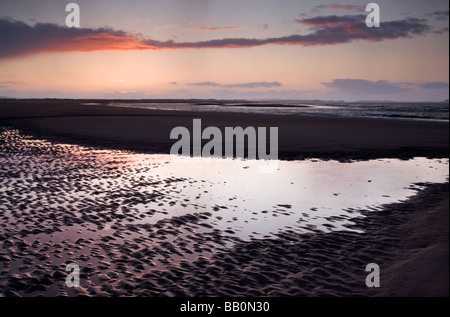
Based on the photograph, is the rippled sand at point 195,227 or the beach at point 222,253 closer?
the beach at point 222,253

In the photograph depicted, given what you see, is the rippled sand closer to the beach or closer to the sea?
the beach

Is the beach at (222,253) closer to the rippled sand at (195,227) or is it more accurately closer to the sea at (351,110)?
the rippled sand at (195,227)

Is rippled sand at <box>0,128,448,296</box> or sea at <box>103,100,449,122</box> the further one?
sea at <box>103,100,449,122</box>

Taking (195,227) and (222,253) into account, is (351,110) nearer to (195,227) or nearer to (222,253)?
(195,227)

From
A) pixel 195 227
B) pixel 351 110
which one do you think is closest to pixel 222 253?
pixel 195 227

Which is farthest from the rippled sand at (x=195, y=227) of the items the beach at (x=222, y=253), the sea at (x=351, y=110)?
the sea at (x=351, y=110)

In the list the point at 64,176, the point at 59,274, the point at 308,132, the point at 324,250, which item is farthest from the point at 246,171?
the point at 308,132

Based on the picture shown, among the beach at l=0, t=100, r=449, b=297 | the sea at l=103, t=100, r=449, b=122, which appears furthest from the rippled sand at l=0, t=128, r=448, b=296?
the sea at l=103, t=100, r=449, b=122

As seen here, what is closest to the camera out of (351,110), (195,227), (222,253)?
(222,253)

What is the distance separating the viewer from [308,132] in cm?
3522

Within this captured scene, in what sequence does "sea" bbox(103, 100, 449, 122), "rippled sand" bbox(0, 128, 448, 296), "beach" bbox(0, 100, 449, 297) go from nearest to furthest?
"beach" bbox(0, 100, 449, 297)
"rippled sand" bbox(0, 128, 448, 296)
"sea" bbox(103, 100, 449, 122)

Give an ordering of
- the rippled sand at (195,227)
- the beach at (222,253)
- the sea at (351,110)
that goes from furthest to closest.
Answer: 1. the sea at (351,110)
2. the rippled sand at (195,227)
3. the beach at (222,253)

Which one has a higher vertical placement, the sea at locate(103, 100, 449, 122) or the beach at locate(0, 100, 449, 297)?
the sea at locate(103, 100, 449, 122)

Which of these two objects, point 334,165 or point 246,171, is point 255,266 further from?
point 334,165
